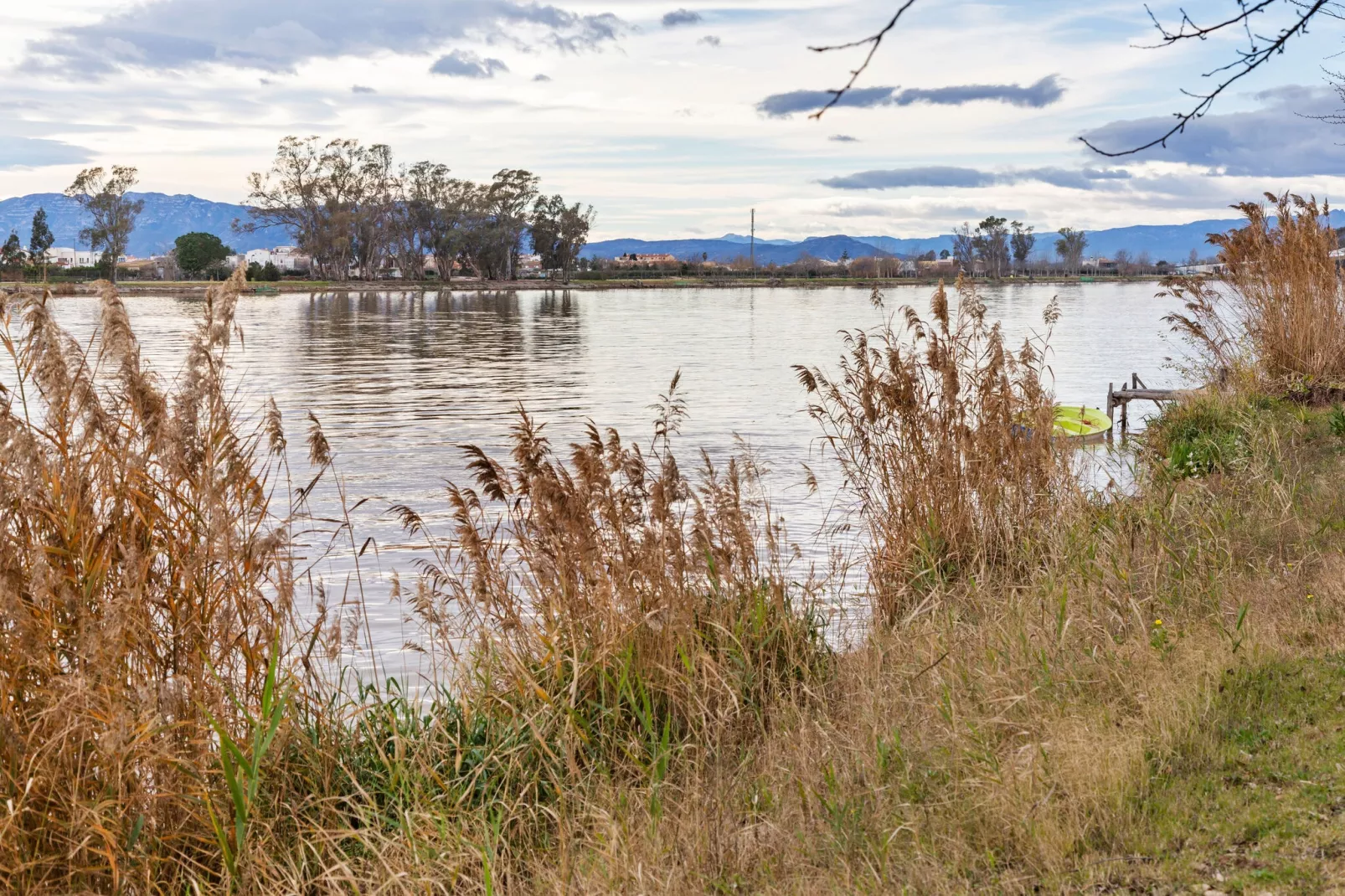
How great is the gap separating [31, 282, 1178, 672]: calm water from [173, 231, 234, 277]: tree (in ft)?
180

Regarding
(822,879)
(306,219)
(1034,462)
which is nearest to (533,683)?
(822,879)

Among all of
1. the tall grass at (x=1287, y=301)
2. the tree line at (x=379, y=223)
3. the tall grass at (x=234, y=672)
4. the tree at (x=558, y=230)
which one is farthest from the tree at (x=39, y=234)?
the tall grass at (x=234, y=672)

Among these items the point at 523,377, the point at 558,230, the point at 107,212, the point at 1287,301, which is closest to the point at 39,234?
the point at 107,212

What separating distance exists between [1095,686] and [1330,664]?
3.06ft

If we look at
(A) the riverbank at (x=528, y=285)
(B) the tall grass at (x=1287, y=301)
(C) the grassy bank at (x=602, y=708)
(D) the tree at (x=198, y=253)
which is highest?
(D) the tree at (x=198, y=253)

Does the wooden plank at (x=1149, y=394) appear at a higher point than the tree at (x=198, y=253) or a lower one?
lower

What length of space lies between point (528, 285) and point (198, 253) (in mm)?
38622

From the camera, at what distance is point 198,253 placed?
125812 mm

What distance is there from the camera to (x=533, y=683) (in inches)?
185

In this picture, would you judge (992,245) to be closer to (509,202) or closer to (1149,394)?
(509,202)

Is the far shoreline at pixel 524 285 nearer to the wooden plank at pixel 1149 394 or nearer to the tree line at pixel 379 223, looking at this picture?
the tree line at pixel 379 223

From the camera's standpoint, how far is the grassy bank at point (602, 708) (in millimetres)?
3760

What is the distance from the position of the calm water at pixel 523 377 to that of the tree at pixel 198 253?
54762 mm

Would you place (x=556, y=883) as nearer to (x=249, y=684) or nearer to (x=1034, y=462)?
(x=249, y=684)
